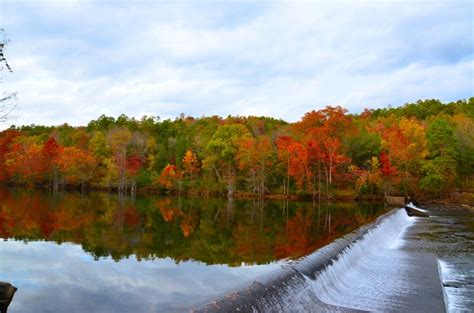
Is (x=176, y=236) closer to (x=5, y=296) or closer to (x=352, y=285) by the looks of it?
(x=352, y=285)

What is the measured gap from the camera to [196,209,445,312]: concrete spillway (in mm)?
7773

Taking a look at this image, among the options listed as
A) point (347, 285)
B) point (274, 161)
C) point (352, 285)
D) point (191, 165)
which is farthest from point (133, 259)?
point (191, 165)

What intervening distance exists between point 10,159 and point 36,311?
8045 centimetres

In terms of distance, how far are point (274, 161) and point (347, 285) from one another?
47873 millimetres

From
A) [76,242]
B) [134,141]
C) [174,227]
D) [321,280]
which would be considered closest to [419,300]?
[321,280]

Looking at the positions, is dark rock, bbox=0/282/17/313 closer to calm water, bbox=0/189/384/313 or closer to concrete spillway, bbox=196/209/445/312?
calm water, bbox=0/189/384/313

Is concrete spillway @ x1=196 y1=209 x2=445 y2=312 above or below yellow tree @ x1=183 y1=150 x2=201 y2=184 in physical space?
below

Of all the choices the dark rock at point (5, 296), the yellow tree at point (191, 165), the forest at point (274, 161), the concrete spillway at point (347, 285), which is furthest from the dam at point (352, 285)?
the yellow tree at point (191, 165)

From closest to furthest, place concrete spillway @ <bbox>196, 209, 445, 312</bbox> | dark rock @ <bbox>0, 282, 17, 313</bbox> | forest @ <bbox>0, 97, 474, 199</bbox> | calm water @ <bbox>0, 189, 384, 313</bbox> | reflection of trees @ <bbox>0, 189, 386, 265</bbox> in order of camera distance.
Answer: concrete spillway @ <bbox>196, 209, 445, 312</bbox> < dark rock @ <bbox>0, 282, 17, 313</bbox> < calm water @ <bbox>0, 189, 384, 313</bbox> < reflection of trees @ <bbox>0, 189, 386, 265</bbox> < forest @ <bbox>0, 97, 474, 199</bbox>

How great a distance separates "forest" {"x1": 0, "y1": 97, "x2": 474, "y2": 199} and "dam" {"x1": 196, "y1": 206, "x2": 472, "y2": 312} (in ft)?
120

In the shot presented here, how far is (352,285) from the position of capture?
1112 centimetres

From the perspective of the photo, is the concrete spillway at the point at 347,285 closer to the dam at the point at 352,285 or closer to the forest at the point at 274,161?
the dam at the point at 352,285

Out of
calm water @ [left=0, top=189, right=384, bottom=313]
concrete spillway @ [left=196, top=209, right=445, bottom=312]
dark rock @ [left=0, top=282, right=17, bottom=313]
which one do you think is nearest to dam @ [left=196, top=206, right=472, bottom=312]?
concrete spillway @ [left=196, top=209, right=445, bottom=312]

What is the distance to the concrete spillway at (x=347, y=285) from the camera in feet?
25.5
